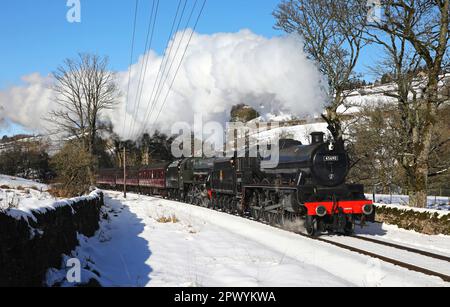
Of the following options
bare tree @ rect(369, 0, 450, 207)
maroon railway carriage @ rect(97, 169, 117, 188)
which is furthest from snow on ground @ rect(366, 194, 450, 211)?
maroon railway carriage @ rect(97, 169, 117, 188)

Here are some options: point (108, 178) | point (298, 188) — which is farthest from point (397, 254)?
point (108, 178)

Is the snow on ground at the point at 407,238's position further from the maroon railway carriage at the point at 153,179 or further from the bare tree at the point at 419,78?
the maroon railway carriage at the point at 153,179

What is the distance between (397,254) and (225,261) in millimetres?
4376

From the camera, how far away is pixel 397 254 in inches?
423

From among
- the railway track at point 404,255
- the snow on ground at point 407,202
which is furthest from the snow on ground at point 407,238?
the snow on ground at point 407,202

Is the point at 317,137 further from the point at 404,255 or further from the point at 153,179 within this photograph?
the point at 153,179

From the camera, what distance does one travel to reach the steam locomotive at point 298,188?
13.8 meters

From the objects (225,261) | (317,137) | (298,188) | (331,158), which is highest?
(317,137)

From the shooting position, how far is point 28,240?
19.9 feet

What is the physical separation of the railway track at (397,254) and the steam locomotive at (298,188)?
0.76 meters

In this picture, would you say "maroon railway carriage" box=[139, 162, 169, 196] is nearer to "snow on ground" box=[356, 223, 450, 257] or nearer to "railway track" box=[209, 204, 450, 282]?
"snow on ground" box=[356, 223, 450, 257]

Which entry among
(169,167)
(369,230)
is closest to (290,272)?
(369,230)

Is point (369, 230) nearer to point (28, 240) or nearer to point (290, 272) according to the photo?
point (290, 272)

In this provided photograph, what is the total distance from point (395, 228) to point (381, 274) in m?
8.28
